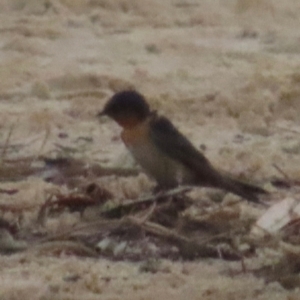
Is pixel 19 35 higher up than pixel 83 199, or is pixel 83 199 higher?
pixel 83 199

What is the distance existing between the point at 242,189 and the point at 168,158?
7.8 inches

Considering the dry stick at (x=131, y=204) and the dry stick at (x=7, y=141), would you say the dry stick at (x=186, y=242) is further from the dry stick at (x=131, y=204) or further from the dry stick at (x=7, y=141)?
the dry stick at (x=7, y=141)

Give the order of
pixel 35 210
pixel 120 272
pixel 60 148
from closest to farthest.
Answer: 1. pixel 120 272
2. pixel 35 210
3. pixel 60 148

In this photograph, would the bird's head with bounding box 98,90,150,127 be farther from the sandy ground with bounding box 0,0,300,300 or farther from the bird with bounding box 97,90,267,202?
the sandy ground with bounding box 0,0,300,300

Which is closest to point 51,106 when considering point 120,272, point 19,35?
point 19,35

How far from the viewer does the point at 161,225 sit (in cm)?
269

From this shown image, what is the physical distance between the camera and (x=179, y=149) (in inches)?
121

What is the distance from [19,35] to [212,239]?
8.34 feet

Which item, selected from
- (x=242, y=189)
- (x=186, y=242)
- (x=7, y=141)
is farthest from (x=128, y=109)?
(x=186, y=242)

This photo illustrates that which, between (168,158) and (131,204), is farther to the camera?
(168,158)

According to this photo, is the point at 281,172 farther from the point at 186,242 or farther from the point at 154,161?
the point at 186,242

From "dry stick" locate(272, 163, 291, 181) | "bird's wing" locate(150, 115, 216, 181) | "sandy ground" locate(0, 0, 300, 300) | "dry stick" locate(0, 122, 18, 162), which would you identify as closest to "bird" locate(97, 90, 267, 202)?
"bird's wing" locate(150, 115, 216, 181)

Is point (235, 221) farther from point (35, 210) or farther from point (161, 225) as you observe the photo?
point (35, 210)

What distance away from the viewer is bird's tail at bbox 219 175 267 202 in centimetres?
298
